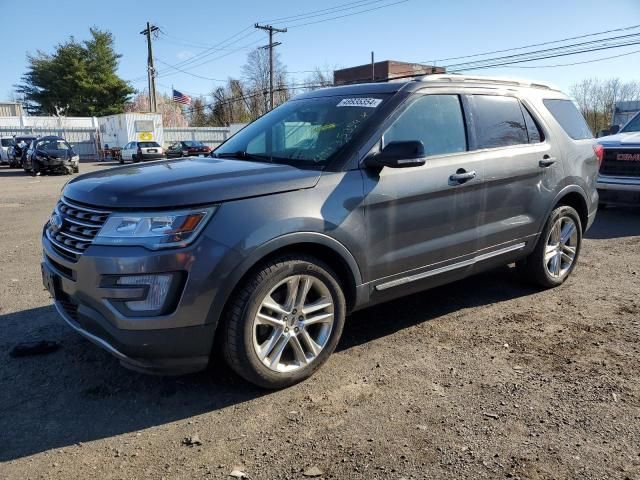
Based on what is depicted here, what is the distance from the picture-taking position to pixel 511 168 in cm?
441

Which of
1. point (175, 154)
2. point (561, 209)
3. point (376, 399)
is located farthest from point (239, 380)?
point (175, 154)

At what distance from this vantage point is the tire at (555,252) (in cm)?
498

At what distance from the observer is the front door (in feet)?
11.8

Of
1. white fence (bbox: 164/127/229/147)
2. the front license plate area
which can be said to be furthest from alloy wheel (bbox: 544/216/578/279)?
white fence (bbox: 164/127/229/147)

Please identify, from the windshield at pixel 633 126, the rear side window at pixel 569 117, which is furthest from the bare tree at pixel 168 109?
the rear side window at pixel 569 117

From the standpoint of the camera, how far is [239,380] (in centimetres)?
348

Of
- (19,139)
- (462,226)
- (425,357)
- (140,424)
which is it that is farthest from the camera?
(19,139)

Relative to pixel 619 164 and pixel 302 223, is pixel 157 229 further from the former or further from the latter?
pixel 619 164

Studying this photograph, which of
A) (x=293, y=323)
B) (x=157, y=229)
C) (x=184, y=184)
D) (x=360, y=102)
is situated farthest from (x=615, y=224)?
(x=157, y=229)

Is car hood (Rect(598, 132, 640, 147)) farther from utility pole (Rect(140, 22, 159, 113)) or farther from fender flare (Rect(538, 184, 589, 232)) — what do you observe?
utility pole (Rect(140, 22, 159, 113))

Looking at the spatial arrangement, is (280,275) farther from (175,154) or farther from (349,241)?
(175,154)

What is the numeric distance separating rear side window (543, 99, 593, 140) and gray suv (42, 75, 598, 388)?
8.5 inches

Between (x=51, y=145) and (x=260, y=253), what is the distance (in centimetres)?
2439

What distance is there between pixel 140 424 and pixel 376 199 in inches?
78.6
